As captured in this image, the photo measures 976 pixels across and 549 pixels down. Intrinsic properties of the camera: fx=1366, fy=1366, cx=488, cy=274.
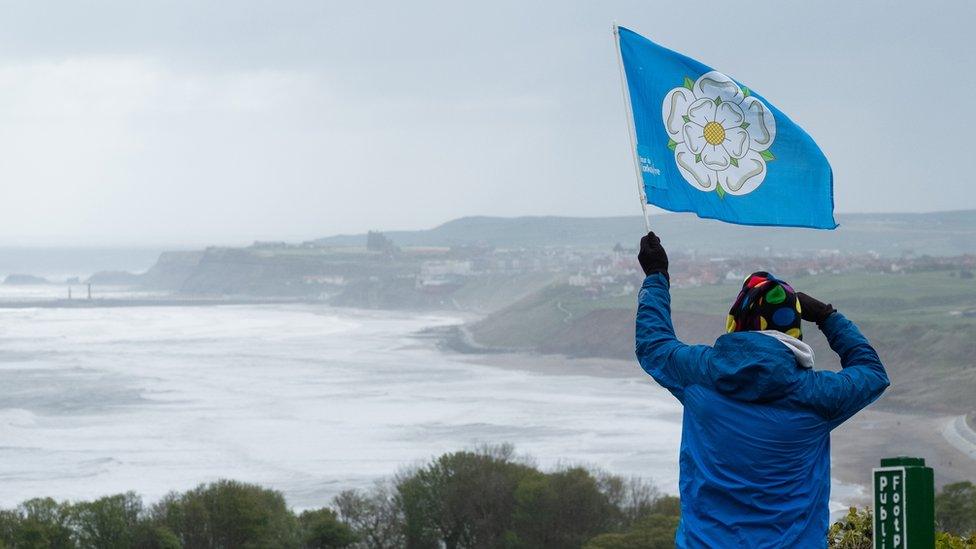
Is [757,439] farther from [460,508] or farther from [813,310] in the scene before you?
[460,508]

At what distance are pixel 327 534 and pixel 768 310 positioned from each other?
17.0 meters

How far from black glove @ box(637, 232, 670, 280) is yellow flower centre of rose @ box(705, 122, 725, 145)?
1.12m

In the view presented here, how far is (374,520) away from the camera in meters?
20.9

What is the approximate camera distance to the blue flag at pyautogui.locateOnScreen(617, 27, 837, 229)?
4223mm

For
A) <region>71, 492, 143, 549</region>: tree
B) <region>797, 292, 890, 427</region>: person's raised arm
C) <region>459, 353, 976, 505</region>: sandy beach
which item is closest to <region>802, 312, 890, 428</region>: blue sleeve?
<region>797, 292, 890, 427</region>: person's raised arm

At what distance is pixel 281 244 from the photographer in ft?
617

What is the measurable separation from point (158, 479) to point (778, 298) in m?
24.8

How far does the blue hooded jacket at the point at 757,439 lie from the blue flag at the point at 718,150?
1458mm

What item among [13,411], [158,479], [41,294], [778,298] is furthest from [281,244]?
[778,298]

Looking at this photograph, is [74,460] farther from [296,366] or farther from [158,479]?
[296,366]

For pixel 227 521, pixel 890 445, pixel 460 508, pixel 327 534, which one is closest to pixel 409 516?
pixel 460 508

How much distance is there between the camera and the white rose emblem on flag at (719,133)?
425cm

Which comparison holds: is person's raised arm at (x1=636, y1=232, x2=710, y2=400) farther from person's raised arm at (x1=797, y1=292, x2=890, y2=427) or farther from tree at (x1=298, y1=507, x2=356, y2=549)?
tree at (x1=298, y1=507, x2=356, y2=549)

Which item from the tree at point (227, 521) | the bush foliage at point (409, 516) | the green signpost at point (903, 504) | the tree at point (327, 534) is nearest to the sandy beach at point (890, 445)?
the bush foliage at point (409, 516)
